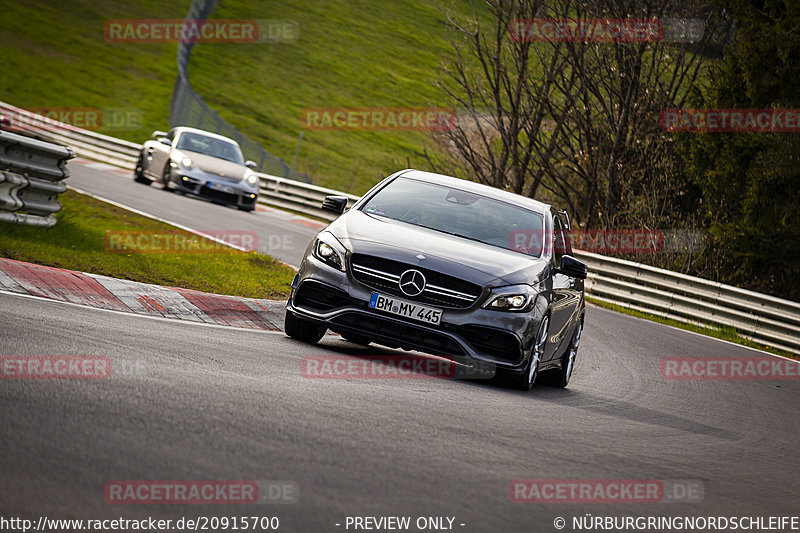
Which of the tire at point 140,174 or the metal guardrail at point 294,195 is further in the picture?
the metal guardrail at point 294,195

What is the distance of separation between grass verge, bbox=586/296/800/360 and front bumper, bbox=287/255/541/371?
10430mm

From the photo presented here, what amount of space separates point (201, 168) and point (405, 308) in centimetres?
1607

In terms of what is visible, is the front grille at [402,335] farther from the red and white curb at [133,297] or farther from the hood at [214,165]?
the hood at [214,165]

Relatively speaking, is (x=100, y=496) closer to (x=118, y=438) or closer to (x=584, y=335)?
(x=118, y=438)

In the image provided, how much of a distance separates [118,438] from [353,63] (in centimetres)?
6603

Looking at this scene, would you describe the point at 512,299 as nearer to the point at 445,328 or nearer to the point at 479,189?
the point at 445,328

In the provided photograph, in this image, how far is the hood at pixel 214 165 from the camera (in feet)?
77.0

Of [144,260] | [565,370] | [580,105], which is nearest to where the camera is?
[565,370]

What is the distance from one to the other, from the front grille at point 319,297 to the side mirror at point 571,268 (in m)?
2.22

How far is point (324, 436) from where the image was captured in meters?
5.46

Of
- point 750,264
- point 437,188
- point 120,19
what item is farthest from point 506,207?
point 120,19

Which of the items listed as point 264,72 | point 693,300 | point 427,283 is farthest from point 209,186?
point 264,72

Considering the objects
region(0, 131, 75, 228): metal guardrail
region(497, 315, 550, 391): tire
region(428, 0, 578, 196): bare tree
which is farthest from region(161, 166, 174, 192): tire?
region(497, 315, 550, 391): tire

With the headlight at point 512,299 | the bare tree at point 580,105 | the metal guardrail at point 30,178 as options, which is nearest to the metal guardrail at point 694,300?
the bare tree at point 580,105
